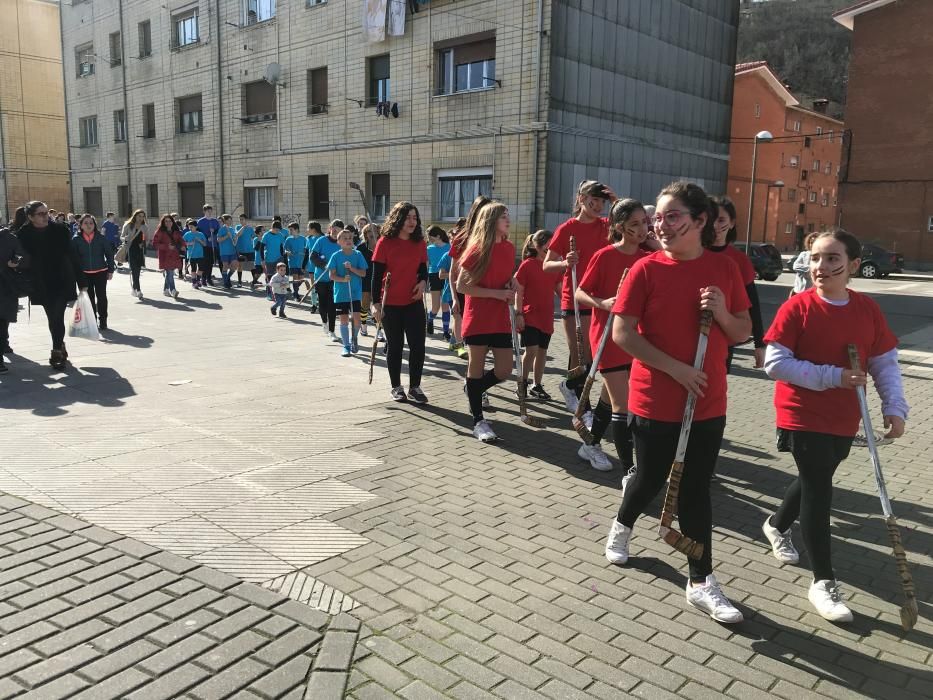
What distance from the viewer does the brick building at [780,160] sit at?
1560 inches

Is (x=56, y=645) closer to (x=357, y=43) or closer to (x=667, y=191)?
(x=667, y=191)

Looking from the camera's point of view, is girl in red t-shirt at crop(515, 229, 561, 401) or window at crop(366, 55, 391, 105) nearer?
girl in red t-shirt at crop(515, 229, 561, 401)

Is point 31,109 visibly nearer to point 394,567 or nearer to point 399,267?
point 399,267

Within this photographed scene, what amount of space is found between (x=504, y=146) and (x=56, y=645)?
18.6m

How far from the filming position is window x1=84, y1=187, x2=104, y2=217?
3648 cm

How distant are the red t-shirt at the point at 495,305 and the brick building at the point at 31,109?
41334mm

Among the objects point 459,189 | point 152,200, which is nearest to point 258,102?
point 152,200

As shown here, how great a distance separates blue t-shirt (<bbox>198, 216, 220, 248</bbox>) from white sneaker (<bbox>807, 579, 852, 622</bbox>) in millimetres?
17203

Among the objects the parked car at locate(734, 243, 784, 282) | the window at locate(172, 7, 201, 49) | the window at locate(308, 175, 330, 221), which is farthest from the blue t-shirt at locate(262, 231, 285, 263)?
the window at locate(172, 7, 201, 49)

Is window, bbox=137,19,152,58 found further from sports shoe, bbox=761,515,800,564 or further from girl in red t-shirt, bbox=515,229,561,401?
sports shoe, bbox=761,515,800,564

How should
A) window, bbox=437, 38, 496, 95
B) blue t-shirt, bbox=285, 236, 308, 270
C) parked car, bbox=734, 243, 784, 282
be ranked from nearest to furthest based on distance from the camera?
blue t-shirt, bbox=285, 236, 308, 270 → window, bbox=437, 38, 496, 95 → parked car, bbox=734, 243, 784, 282

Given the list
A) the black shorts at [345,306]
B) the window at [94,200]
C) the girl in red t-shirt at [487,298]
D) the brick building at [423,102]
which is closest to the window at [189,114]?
the brick building at [423,102]

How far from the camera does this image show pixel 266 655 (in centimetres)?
297

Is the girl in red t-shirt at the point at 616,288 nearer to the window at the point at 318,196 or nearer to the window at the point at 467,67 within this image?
the window at the point at 467,67
